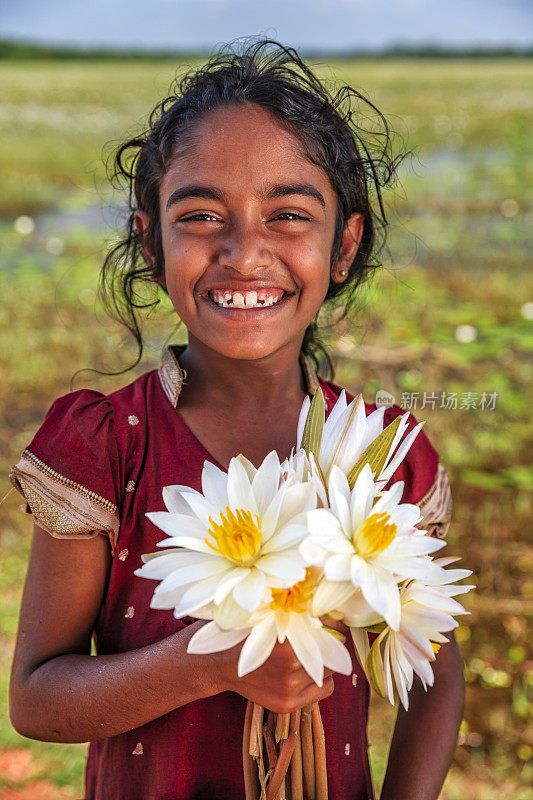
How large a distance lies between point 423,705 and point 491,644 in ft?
3.61

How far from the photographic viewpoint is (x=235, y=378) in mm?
1217

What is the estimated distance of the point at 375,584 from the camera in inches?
29.1

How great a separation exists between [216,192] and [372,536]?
0.53m

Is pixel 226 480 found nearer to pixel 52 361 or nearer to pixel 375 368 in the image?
pixel 375 368

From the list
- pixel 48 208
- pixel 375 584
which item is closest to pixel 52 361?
pixel 48 208

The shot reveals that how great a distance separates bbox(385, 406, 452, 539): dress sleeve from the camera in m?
1.23

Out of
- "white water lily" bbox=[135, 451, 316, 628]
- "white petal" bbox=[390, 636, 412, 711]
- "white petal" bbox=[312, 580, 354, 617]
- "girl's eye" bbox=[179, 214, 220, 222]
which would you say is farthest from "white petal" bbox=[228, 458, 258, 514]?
"girl's eye" bbox=[179, 214, 220, 222]

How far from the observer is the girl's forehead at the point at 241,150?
3.51 feet

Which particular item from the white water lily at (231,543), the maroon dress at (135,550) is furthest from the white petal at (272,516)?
the maroon dress at (135,550)

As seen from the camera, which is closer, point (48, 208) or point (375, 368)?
point (375, 368)

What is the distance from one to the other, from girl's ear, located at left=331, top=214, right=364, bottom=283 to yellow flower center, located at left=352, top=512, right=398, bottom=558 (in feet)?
2.10

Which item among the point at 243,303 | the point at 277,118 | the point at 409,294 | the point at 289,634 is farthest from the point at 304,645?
the point at 409,294

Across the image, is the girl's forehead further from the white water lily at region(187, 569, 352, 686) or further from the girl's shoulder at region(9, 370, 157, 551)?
the white water lily at region(187, 569, 352, 686)

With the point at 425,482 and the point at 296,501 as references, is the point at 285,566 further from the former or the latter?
the point at 425,482
